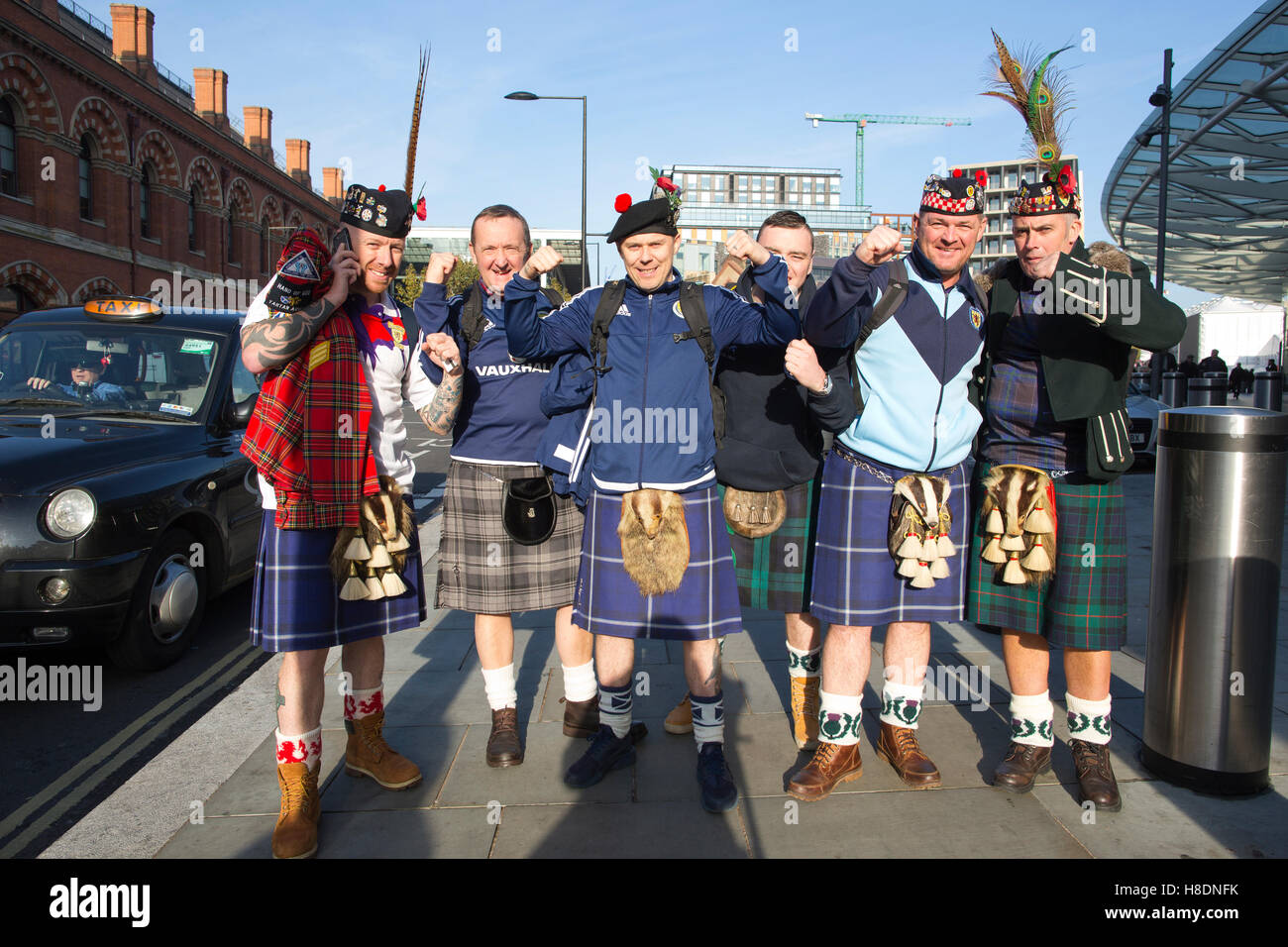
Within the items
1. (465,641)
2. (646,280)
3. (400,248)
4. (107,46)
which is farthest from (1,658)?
(107,46)

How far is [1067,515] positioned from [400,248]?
8.56 ft

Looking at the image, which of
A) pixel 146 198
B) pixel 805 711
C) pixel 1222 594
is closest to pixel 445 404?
pixel 805 711

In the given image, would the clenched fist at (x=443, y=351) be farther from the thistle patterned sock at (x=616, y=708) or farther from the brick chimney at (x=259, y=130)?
the brick chimney at (x=259, y=130)

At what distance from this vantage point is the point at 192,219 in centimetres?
3156

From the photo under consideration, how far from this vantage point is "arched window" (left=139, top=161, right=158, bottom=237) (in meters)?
27.8

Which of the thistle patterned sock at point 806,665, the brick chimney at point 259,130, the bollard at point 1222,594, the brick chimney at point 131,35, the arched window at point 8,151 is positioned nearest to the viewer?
the bollard at point 1222,594

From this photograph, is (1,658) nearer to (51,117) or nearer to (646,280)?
(646,280)

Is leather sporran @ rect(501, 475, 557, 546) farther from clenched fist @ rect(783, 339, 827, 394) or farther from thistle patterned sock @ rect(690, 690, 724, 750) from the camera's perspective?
clenched fist @ rect(783, 339, 827, 394)

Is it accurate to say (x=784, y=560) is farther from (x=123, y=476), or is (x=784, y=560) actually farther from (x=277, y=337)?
(x=123, y=476)

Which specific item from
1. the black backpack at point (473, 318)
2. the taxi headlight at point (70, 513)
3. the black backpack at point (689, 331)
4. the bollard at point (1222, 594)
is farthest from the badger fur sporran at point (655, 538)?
the taxi headlight at point (70, 513)

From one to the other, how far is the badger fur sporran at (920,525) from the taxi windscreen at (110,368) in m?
4.45

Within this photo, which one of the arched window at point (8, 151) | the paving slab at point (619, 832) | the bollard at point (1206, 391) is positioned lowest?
the paving slab at point (619, 832)

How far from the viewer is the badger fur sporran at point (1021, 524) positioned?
9.86ft

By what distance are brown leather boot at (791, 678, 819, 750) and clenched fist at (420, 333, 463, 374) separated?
1943 mm
